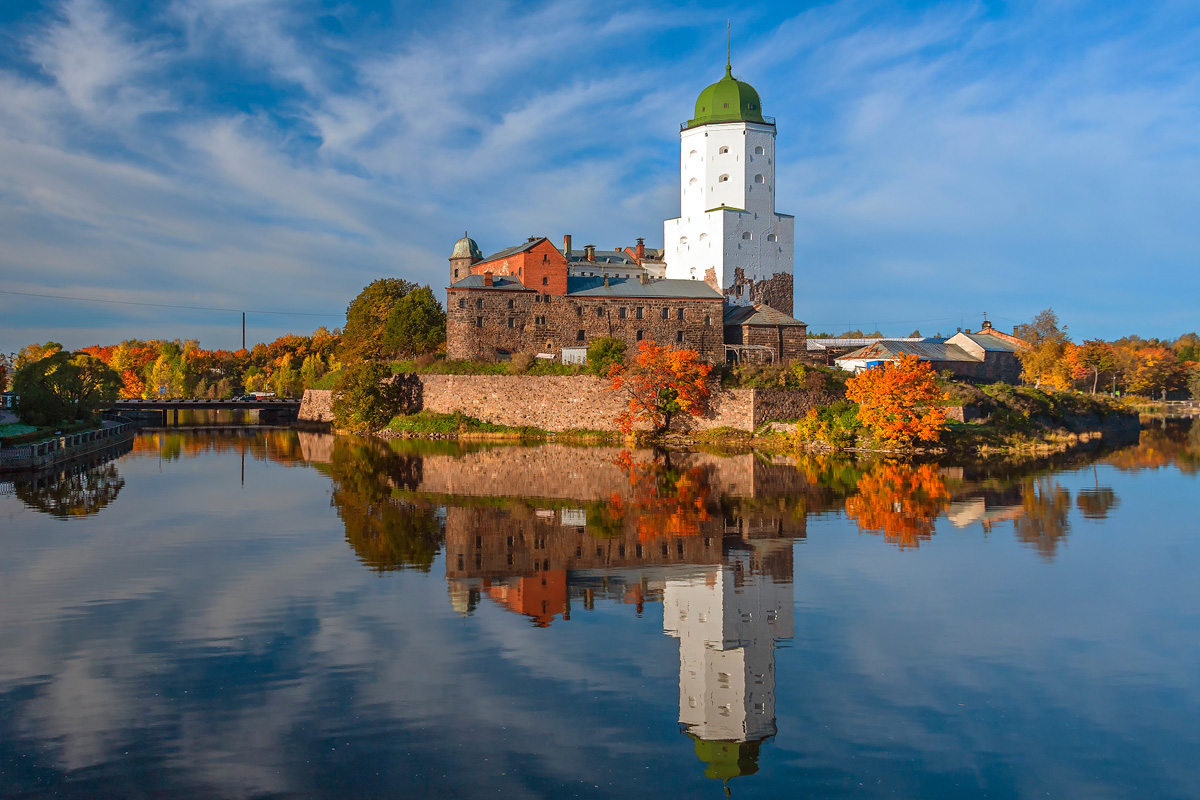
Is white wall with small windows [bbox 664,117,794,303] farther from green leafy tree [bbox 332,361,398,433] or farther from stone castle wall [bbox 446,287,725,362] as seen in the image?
green leafy tree [bbox 332,361,398,433]

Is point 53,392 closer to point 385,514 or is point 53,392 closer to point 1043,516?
point 385,514

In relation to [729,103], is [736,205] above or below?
below

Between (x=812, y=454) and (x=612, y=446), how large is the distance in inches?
399

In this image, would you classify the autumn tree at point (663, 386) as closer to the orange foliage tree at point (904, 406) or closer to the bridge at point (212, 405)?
the orange foliage tree at point (904, 406)

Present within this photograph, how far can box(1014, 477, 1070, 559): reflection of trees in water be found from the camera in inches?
699

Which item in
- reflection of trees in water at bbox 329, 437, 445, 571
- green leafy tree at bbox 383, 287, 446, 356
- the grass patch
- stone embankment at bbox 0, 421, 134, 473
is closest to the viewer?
reflection of trees in water at bbox 329, 437, 445, 571

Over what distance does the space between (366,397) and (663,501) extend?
32631 millimetres

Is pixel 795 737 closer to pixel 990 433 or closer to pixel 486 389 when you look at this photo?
pixel 990 433

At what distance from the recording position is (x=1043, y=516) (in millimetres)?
21016

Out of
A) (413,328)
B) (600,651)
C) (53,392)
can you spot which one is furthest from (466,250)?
(600,651)

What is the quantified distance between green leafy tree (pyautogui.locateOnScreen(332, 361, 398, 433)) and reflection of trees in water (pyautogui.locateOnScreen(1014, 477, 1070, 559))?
3668 centimetres

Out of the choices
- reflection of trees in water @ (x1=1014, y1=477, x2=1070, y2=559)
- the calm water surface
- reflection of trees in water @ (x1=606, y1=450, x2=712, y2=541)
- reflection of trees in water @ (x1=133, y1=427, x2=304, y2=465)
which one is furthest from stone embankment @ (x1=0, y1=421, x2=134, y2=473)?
reflection of trees in water @ (x1=1014, y1=477, x2=1070, y2=559)

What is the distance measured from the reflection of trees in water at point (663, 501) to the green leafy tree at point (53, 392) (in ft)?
94.5

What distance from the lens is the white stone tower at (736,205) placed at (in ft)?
179
